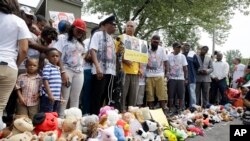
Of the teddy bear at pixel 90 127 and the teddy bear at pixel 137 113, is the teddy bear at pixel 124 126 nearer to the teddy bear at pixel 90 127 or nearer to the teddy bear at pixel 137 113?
the teddy bear at pixel 90 127

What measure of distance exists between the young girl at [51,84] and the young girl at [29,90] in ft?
0.29

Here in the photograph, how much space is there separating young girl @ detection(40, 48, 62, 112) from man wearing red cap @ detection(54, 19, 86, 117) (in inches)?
7.6

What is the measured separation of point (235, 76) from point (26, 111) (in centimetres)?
1002

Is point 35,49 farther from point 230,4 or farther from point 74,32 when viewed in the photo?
point 230,4

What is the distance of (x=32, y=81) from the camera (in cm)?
495

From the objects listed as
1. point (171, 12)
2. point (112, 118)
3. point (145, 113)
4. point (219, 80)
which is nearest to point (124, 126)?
point (112, 118)

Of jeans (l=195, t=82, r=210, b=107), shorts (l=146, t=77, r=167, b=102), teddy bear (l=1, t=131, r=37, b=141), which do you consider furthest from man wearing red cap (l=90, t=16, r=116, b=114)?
jeans (l=195, t=82, r=210, b=107)

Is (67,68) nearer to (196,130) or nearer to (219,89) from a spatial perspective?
(196,130)

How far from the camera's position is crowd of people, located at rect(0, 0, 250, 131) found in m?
3.78

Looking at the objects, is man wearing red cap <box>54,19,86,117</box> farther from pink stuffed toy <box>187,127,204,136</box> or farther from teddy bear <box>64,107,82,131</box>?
pink stuffed toy <box>187,127,204,136</box>

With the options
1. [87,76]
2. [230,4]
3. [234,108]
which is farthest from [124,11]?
[87,76]

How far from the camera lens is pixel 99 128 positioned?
4.52m

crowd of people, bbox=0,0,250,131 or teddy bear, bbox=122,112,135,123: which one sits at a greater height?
crowd of people, bbox=0,0,250,131

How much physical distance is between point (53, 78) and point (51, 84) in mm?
83
